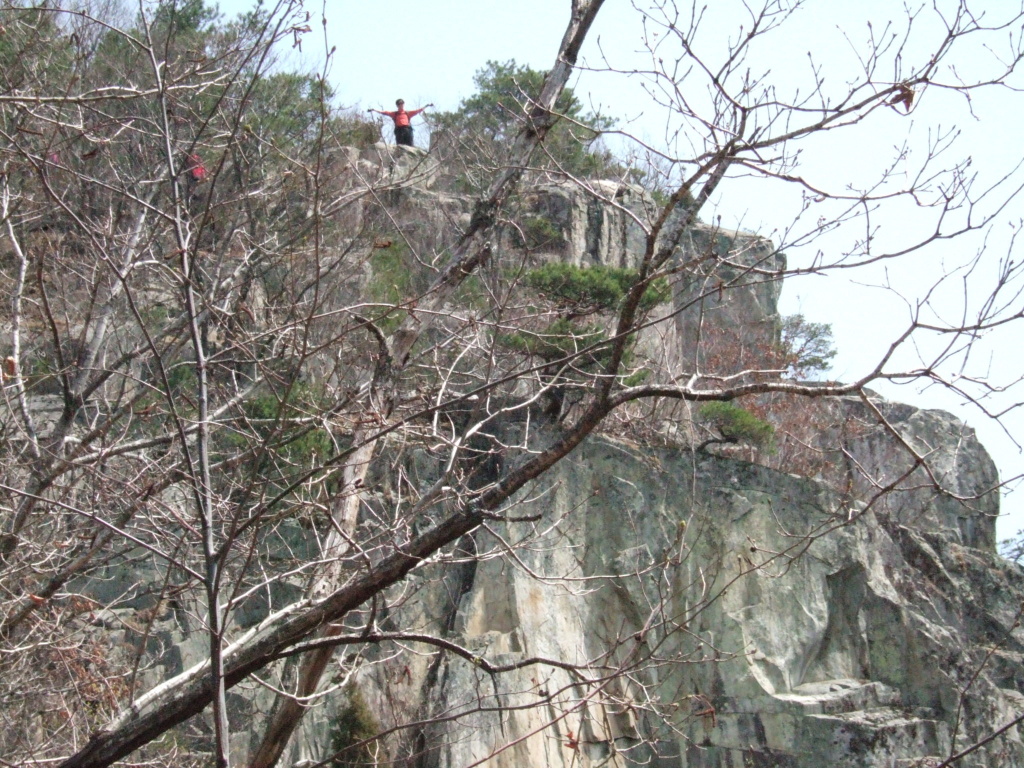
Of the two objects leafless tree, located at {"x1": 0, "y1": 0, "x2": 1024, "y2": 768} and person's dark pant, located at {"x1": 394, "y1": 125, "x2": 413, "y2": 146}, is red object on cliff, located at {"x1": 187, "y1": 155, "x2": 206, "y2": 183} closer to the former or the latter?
leafless tree, located at {"x1": 0, "y1": 0, "x2": 1024, "y2": 768}

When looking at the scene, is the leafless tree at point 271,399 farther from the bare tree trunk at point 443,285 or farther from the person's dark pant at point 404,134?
the person's dark pant at point 404,134

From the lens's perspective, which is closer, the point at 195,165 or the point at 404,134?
the point at 195,165

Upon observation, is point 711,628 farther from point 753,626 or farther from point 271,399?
point 271,399

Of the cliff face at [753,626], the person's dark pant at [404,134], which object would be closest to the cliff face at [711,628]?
the cliff face at [753,626]

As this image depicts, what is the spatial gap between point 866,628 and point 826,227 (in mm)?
11828

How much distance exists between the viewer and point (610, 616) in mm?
13211

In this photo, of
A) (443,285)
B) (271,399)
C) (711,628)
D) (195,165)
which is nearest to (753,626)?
(711,628)

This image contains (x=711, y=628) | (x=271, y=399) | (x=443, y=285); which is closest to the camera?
(x=443, y=285)

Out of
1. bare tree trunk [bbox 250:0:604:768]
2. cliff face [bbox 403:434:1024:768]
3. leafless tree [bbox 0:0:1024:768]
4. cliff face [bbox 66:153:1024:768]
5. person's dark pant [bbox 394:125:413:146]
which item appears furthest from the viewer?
person's dark pant [bbox 394:125:413:146]

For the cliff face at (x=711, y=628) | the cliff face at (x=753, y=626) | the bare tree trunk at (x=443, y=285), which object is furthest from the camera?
the cliff face at (x=753, y=626)

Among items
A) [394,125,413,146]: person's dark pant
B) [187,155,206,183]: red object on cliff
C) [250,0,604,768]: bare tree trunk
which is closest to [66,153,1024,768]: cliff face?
[394,125,413,146]: person's dark pant

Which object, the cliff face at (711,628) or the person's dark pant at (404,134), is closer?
the cliff face at (711,628)

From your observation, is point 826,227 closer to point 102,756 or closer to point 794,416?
point 102,756

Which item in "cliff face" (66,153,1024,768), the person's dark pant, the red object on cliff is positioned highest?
the person's dark pant
